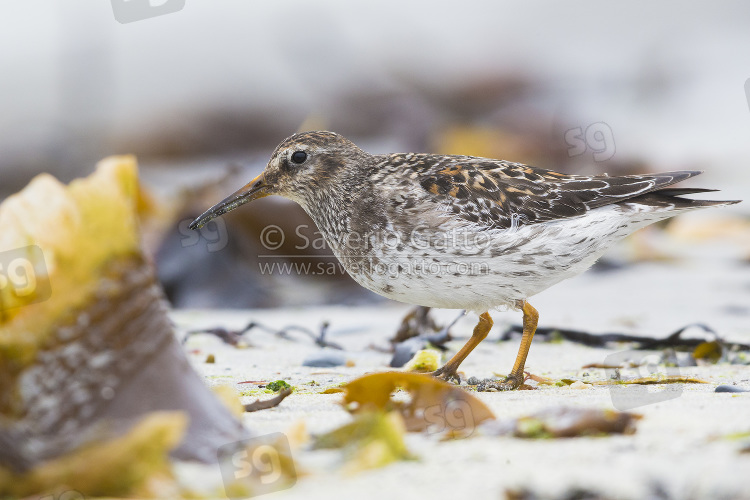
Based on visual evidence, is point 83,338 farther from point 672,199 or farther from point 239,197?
point 672,199

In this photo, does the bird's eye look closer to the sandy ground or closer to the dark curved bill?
the dark curved bill

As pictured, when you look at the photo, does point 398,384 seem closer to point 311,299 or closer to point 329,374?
point 329,374

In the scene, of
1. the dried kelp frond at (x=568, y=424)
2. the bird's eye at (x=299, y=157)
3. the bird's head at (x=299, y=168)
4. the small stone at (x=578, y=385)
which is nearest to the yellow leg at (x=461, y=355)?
the small stone at (x=578, y=385)

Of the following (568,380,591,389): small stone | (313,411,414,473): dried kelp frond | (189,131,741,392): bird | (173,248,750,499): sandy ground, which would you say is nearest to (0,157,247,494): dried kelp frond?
(313,411,414,473): dried kelp frond

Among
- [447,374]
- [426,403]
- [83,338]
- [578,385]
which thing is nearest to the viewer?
[83,338]

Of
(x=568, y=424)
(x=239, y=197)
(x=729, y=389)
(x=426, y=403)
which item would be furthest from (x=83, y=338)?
(x=239, y=197)

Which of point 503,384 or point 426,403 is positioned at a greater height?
point 426,403

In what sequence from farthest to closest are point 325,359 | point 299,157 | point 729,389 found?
point 299,157
point 325,359
point 729,389

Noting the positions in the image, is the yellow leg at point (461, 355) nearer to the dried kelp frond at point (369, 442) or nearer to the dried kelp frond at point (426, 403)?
the dried kelp frond at point (426, 403)
